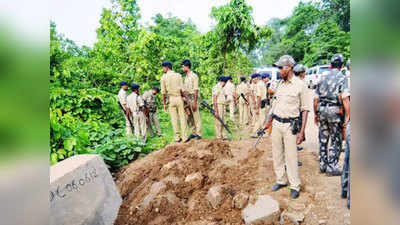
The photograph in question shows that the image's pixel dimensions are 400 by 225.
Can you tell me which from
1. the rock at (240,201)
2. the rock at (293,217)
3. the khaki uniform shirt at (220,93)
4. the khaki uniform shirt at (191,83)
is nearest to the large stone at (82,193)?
the rock at (240,201)

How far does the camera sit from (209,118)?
1031cm


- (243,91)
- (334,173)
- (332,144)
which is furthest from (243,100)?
(334,173)

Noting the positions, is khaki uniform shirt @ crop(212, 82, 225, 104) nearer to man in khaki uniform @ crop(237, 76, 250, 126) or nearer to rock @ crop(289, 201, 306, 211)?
man in khaki uniform @ crop(237, 76, 250, 126)

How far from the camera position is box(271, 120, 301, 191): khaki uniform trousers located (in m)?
2.94

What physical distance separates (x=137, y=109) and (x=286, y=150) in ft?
14.9

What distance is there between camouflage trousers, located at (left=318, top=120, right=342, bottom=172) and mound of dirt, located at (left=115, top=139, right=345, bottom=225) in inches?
8.7

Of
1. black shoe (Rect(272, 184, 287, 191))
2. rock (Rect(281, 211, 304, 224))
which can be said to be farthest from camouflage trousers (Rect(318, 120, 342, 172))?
rock (Rect(281, 211, 304, 224))

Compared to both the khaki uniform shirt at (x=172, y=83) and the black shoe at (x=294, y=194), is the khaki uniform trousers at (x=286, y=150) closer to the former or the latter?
the black shoe at (x=294, y=194)

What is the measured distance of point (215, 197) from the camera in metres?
3.03
